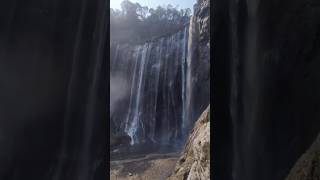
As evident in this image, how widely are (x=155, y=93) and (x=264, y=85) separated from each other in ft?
93.7

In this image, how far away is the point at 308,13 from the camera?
2.39 metres

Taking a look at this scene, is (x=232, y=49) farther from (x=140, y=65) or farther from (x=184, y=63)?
(x=140, y=65)

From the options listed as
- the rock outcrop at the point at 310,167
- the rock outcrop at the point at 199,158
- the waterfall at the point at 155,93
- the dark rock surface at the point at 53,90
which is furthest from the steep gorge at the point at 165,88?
the rock outcrop at the point at 310,167

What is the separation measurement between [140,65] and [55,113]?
30.3 meters

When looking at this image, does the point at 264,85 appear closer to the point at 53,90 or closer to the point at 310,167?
the point at 310,167

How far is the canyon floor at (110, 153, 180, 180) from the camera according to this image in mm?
23500

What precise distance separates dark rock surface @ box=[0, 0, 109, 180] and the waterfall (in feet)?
86.1

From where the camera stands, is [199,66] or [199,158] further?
[199,66]

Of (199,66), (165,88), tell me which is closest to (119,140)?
(165,88)

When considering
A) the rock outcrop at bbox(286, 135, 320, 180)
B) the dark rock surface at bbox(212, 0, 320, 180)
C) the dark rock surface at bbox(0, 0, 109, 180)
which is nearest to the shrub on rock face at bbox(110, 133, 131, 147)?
the dark rock surface at bbox(0, 0, 109, 180)

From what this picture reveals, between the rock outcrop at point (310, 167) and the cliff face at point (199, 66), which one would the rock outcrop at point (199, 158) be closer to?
the rock outcrop at point (310, 167)

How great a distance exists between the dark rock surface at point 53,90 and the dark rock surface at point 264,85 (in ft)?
3.17

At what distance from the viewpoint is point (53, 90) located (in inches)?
119

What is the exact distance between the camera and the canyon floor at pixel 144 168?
23.5m
